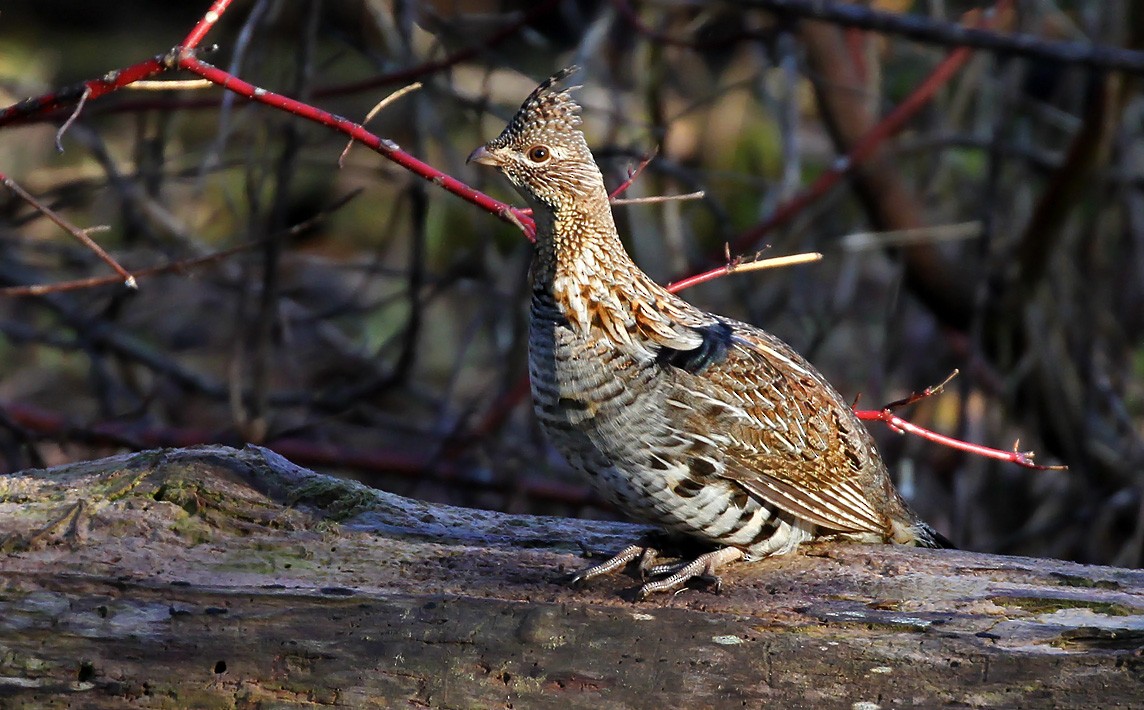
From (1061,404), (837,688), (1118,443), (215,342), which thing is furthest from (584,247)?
(215,342)

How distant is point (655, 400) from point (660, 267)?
483cm

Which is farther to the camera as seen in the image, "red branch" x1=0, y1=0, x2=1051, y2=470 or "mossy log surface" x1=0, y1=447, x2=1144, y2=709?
"mossy log surface" x1=0, y1=447, x2=1144, y2=709

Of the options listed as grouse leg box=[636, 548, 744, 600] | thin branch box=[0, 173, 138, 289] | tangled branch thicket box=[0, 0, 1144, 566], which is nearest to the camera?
thin branch box=[0, 173, 138, 289]

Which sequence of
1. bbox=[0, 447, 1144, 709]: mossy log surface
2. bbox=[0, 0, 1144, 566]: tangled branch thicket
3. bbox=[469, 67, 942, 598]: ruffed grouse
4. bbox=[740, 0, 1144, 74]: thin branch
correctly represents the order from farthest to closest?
1. bbox=[0, 0, 1144, 566]: tangled branch thicket
2. bbox=[740, 0, 1144, 74]: thin branch
3. bbox=[469, 67, 942, 598]: ruffed grouse
4. bbox=[0, 447, 1144, 709]: mossy log surface

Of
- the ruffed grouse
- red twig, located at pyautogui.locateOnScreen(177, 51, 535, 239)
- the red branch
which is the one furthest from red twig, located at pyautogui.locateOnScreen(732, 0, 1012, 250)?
red twig, located at pyautogui.locateOnScreen(177, 51, 535, 239)

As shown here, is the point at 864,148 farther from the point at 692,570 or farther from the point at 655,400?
the point at 692,570

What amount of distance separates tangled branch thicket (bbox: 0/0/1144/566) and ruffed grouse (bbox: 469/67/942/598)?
→ 160cm

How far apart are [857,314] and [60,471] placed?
5.91 metres

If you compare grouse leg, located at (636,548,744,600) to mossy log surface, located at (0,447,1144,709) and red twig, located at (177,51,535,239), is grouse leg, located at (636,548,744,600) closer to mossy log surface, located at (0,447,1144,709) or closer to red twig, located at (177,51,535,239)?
mossy log surface, located at (0,447,1144,709)

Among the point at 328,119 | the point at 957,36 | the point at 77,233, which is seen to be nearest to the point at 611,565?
the point at 328,119

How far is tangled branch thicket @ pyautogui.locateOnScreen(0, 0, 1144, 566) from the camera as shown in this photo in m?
5.79

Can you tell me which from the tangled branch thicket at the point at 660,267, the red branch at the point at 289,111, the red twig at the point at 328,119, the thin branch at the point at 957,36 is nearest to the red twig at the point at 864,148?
the tangled branch thicket at the point at 660,267

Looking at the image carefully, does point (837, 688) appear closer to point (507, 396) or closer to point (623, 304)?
point (623, 304)

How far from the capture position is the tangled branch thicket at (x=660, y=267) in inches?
228
